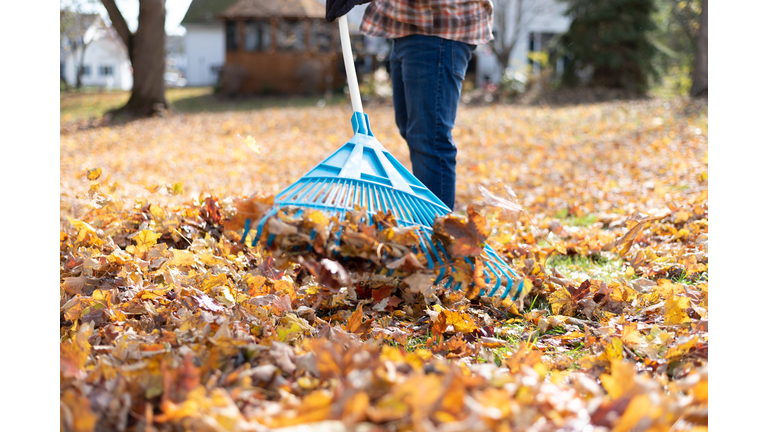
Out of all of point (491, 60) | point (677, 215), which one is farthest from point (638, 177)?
point (491, 60)

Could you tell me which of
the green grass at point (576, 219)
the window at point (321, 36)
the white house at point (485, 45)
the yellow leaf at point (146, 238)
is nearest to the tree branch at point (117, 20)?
the white house at point (485, 45)

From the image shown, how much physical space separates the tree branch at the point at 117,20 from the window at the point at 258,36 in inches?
324

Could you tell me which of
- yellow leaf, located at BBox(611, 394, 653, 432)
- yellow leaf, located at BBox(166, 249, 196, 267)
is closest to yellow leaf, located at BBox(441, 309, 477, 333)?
yellow leaf, located at BBox(611, 394, 653, 432)

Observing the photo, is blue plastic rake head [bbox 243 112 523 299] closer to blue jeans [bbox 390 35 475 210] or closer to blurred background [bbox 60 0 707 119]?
blue jeans [bbox 390 35 475 210]

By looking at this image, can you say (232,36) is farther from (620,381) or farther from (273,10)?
(620,381)

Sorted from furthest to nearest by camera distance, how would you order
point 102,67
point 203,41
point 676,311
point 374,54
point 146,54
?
point 102,67 < point 203,41 < point 374,54 < point 146,54 < point 676,311

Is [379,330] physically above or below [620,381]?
below

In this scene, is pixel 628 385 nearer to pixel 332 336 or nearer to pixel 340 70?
pixel 332 336

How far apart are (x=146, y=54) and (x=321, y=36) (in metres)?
8.88

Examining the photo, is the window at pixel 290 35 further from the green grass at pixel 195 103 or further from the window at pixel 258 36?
the green grass at pixel 195 103

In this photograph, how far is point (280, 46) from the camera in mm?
20422

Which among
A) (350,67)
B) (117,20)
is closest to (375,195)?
(350,67)

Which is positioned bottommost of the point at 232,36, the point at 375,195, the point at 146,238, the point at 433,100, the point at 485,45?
the point at 146,238
